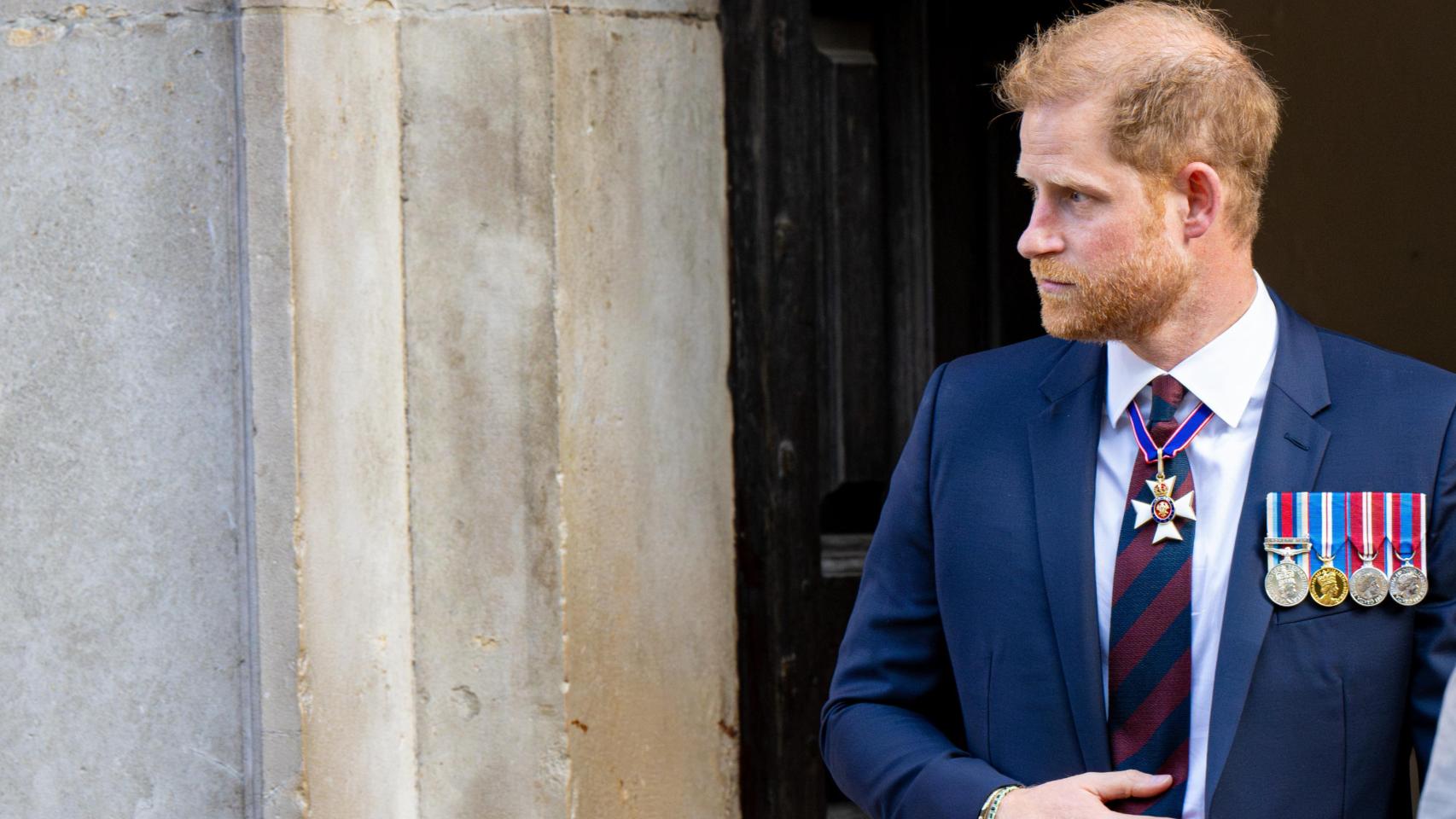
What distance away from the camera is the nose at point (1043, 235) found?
1.89 meters

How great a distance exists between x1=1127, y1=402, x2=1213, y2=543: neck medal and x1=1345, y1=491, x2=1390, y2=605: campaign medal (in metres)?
0.17

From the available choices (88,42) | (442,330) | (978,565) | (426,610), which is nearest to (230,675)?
(426,610)

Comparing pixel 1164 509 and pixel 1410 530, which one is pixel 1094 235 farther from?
pixel 1410 530

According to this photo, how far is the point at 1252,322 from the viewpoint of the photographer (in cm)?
195

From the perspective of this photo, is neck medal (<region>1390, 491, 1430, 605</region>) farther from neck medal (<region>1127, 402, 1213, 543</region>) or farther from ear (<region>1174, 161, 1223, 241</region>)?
ear (<region>1174, 161, 1223, 241</region>)

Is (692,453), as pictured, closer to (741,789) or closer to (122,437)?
(741,789)

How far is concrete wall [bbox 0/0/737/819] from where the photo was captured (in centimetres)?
270

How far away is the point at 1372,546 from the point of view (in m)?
1.81

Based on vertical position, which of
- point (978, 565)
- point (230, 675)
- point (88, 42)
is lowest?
point (230, 675)

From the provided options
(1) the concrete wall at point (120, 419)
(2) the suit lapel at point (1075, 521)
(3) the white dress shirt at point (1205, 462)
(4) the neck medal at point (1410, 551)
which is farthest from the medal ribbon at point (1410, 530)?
(1) the concrete wall at point (120, 419)

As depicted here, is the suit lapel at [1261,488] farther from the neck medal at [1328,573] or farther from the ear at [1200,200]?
the ear at [1200,200]

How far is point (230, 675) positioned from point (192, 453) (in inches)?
14.9

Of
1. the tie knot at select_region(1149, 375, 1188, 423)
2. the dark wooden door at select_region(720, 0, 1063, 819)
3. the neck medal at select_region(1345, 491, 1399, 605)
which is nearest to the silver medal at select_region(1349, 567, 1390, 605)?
the neck medal at select_region(1345, 491, 1399, 605)

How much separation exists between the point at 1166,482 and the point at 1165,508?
0.11 feet
